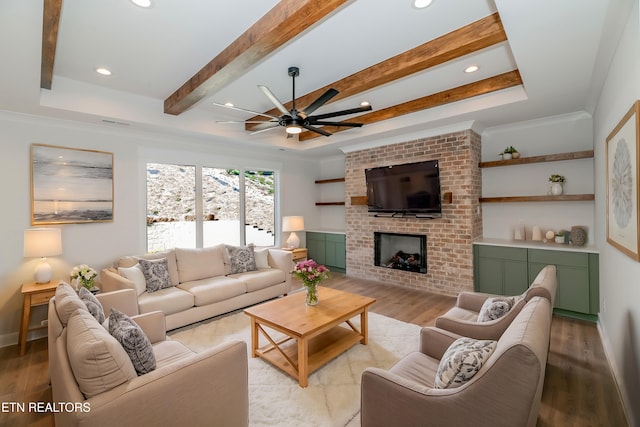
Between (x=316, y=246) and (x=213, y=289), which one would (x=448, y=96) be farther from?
(x=316, y=246)

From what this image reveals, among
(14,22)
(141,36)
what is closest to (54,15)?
(14,22)

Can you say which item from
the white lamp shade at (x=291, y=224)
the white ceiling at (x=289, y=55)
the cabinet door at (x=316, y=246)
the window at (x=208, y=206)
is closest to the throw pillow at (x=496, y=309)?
the white ceiling at (x=289, y=55)

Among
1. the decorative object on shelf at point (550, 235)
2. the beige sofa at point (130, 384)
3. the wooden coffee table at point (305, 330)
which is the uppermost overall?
the decorative object on shelf at point (550, 235)

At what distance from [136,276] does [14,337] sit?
1438 mm

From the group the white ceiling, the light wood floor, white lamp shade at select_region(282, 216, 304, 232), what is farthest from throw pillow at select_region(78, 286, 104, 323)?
white lamp shade at select_region(282, 216, 304, 232)

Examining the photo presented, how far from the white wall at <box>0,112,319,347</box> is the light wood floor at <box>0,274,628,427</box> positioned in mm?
777

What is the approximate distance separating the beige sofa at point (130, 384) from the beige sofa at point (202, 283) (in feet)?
4.77

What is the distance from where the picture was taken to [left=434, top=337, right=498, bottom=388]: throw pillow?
1348 millimetres

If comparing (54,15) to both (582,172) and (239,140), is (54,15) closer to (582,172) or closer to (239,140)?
(239,140)

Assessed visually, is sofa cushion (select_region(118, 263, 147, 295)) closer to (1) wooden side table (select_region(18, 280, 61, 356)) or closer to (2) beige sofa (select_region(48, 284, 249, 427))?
(1) wooden side table (select_region(18, 280, 61, 356))

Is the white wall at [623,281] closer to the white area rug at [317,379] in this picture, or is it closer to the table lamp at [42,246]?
the white area rug at [317,379]

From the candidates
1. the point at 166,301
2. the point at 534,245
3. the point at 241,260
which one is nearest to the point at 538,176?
the point at 534,245

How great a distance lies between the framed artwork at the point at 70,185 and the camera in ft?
11.2

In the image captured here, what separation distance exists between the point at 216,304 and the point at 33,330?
6.53 feet
